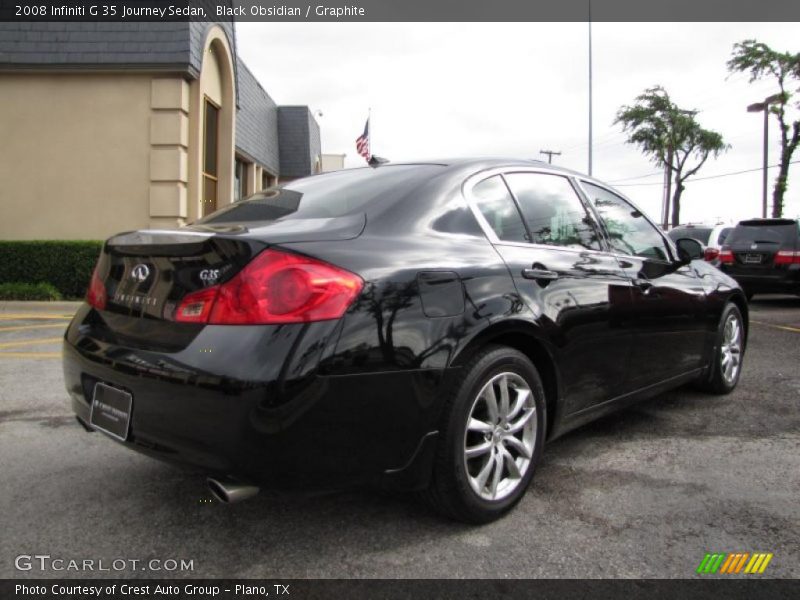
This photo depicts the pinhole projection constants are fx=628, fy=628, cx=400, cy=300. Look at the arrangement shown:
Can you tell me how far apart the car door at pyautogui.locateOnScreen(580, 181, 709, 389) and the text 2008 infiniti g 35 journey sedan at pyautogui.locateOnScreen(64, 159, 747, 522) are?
0.23 m

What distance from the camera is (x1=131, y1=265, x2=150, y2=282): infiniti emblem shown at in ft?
7.67

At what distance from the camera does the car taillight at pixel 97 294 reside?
2553 mm

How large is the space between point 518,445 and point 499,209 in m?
1.06

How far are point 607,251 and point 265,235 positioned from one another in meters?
2.01

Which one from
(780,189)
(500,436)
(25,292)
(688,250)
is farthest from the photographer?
(780,189)

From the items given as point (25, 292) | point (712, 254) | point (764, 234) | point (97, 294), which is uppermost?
point (764, 234)

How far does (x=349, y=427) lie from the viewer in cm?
210

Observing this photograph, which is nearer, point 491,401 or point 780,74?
point 491,401

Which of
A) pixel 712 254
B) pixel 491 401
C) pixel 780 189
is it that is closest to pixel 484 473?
pixel 491 401

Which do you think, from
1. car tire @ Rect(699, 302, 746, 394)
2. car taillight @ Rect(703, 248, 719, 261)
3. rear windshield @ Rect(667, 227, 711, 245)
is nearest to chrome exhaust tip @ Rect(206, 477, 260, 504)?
car tire @ Rect(699, 302, 746, 394)

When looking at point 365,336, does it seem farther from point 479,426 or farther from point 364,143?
point 364,143

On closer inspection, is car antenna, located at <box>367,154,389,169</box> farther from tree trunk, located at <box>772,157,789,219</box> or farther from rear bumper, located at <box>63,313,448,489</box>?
tree trunk, located at <box>772,157,789,219</box>

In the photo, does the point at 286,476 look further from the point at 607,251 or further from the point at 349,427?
the point at 607,251

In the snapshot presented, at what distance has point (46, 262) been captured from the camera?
10.9 m
